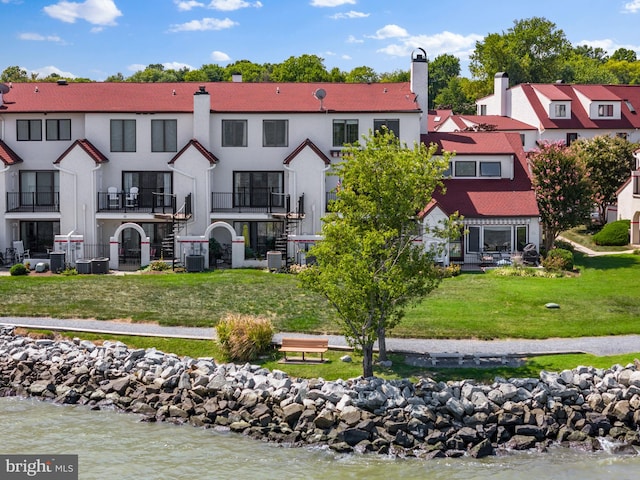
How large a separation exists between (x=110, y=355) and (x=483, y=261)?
21.9m

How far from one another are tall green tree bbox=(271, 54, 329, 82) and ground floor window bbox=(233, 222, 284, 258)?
58.5m

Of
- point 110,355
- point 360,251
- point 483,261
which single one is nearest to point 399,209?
point 360,251

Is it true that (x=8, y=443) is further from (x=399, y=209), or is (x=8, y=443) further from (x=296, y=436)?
(x=399, y=209)

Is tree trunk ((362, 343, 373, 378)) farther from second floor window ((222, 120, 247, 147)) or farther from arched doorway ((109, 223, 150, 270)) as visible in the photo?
second floor window ((222, 120, 247, 147))

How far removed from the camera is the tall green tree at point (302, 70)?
106 metres

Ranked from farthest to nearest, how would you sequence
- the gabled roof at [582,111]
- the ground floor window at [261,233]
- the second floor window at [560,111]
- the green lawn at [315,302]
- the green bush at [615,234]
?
the second floor window at [560,111] → the gabled roof at [582,111] → the green bush at [615,234] → the ground floor window at [261,233] → the green lawn at [315,302]

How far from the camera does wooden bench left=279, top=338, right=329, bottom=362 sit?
29688mm

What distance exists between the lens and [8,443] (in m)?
25.1

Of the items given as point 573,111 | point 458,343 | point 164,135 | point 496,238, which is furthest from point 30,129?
point 573,111

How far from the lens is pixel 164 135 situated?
163 feet

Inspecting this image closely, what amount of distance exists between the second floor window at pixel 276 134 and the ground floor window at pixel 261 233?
14.5 feet

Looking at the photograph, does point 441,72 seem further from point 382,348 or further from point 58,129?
point 382,348

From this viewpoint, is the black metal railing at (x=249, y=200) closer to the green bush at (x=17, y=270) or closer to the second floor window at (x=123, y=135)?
the second floor window at (x=123, y=135)

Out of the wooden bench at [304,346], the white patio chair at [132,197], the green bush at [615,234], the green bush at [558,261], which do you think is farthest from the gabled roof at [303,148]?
the wooden bench at [304,346]
